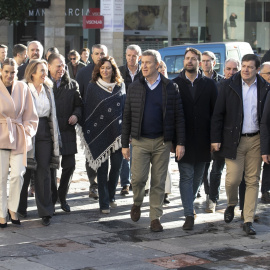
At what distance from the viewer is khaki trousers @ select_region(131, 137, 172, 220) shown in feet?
29.1

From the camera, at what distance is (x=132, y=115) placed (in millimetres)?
8922

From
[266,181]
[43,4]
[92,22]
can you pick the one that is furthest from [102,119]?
[43,4]

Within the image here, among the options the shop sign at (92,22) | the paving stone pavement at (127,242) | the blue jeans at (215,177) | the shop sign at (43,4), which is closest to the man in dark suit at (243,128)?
the paving stone pavement at (127,242)

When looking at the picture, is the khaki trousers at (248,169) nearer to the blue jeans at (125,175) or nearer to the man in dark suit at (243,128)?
the man in dark suit at (243,128)

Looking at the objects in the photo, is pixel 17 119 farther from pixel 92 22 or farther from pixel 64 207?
pixel 92 22

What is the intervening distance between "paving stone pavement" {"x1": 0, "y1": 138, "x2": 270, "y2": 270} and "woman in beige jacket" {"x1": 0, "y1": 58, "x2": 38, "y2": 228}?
342 mm

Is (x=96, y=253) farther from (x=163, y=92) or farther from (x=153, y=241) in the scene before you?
(x=163, y=92)

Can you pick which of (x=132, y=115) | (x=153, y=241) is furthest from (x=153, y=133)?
(x=153, y=241)

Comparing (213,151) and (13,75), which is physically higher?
(13,75)

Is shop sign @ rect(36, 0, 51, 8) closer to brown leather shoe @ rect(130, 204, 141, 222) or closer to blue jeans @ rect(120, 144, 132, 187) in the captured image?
blue jeans @ rect(120, 144, 132, 187)

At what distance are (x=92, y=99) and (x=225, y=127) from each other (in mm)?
1927

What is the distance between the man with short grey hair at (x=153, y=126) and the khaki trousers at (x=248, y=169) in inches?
24.2

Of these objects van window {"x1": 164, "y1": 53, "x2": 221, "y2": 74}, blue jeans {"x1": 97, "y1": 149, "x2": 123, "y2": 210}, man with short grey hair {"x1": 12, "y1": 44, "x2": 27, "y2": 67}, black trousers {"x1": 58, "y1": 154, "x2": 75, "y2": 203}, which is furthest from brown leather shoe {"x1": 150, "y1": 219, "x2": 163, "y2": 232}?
van window {"x1": 164, "y1": 53, "x2": 221, "y2": 74}

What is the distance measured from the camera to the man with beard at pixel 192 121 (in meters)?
9.11
